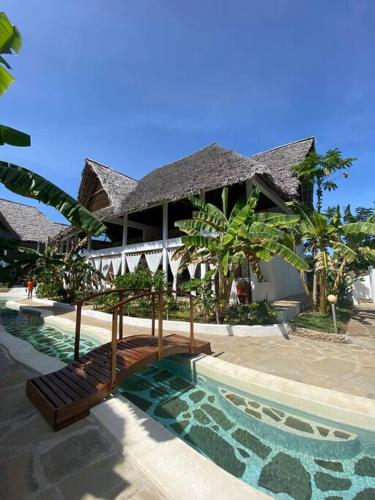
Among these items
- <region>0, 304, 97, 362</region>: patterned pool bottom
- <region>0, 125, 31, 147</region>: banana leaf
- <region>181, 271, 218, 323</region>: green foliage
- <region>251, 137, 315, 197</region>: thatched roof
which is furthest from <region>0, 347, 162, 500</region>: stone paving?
<region>251, 137, 315, 197</region>: thatched roof

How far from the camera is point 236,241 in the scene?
7.61 meters

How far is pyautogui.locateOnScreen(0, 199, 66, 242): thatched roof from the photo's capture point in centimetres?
2695

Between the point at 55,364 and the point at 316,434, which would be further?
the point at 55,364

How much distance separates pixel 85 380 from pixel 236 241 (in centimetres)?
535

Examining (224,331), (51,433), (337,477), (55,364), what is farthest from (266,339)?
Answer: (51,433)

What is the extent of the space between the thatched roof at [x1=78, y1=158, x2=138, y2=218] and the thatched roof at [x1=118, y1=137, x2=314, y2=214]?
760 mm

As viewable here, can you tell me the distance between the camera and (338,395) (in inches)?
140

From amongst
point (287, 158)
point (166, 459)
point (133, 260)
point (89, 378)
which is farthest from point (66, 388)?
point (287, 158)

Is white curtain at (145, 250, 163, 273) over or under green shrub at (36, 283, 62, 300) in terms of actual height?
over

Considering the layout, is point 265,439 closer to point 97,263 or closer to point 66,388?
point 66,388

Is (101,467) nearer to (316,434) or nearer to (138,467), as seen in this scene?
(138,467)

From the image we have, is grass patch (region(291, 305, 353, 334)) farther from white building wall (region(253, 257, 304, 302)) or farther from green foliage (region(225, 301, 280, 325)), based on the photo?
white building wall (region(253, 257, 304, 302))

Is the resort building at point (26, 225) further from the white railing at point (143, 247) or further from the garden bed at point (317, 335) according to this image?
the garden bed at point (317, 335)

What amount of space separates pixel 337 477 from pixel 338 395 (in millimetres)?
1061
